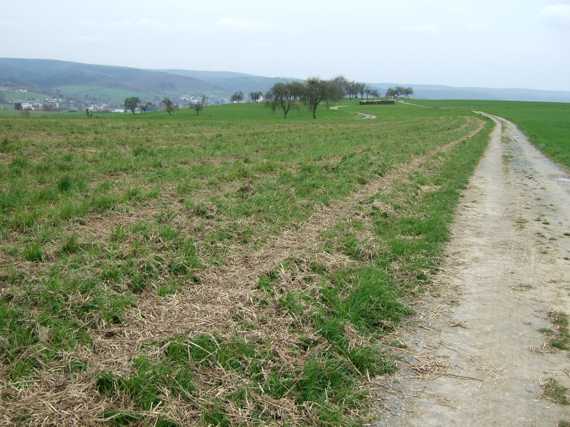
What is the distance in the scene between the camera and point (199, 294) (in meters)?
6.54

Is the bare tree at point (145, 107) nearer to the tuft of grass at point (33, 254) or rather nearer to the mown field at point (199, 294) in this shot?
the mown field at point (199, 294)

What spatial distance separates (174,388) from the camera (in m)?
4.45

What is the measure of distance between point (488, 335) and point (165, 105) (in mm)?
120632

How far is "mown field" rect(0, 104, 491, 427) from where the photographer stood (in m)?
4.38

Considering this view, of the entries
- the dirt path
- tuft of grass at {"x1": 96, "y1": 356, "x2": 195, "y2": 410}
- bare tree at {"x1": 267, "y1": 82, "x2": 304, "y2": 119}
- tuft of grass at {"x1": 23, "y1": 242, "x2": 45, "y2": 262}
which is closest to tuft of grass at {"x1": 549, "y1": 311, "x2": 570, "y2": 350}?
the dirt path

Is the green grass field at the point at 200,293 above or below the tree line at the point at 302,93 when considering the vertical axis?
below

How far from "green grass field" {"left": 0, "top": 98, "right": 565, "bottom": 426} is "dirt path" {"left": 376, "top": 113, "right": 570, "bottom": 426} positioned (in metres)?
0.38

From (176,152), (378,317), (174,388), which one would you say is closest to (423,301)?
(378,317)

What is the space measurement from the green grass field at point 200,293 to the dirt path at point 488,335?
1.25 ft

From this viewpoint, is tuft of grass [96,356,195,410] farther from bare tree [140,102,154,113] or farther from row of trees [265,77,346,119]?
bare tree [140,102,154,113]

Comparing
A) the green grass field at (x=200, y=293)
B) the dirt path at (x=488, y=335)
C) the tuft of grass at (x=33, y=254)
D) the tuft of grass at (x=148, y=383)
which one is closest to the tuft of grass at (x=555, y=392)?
the dirt path at (x=488, y=335)

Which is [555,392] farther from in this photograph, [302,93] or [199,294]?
[302,93]

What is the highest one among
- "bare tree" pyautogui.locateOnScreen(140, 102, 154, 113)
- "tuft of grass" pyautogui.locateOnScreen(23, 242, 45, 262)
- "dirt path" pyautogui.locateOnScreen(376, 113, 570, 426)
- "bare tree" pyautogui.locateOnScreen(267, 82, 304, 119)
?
"bare tree" pyautogui.locateOnScreen(267, 82, 304, 119)

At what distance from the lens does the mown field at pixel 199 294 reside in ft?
14.4
